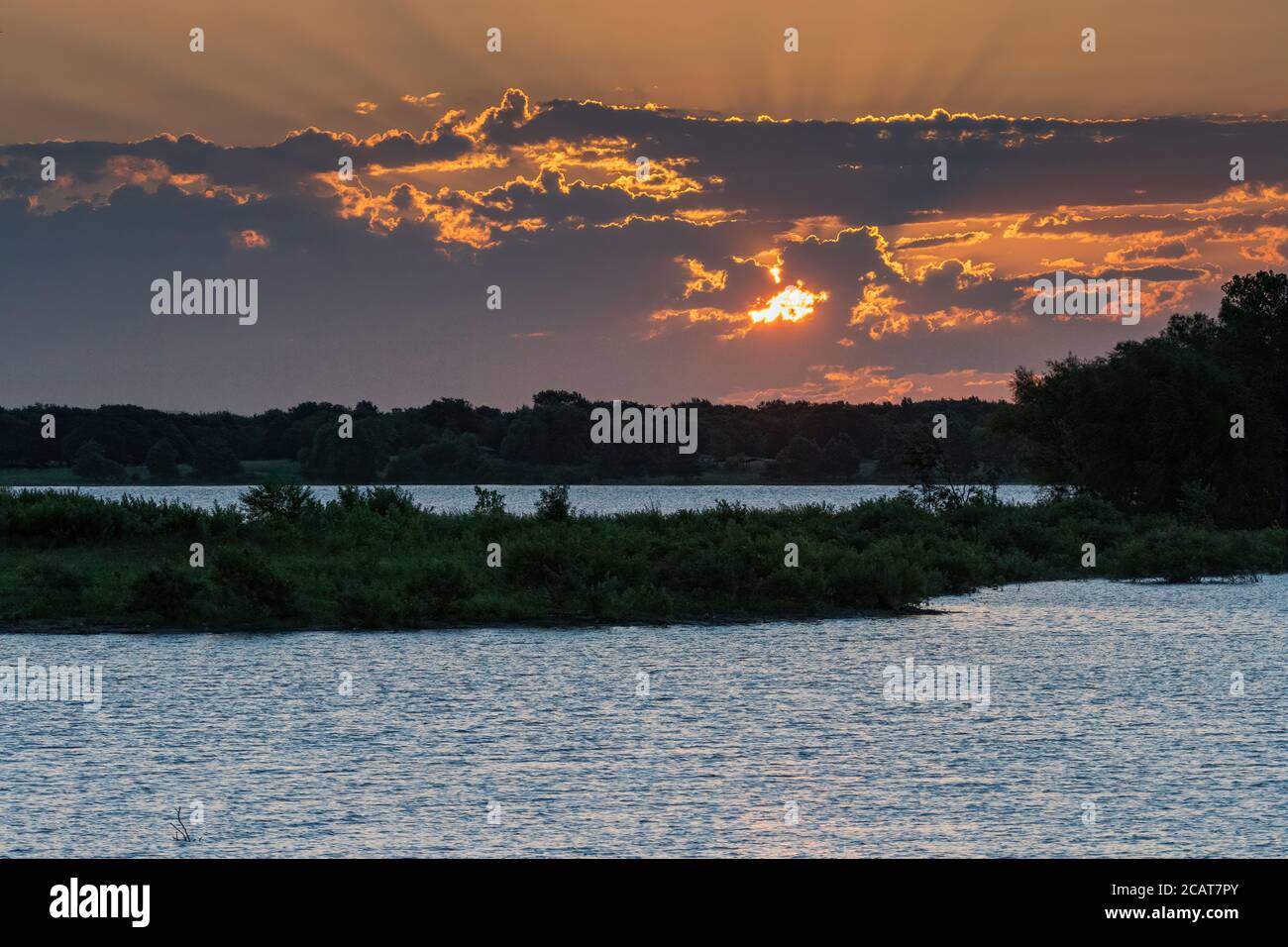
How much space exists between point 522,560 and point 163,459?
15538 cm

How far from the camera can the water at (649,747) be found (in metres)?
20.2

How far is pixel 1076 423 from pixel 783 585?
4220cm

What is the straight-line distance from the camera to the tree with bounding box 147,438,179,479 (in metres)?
196

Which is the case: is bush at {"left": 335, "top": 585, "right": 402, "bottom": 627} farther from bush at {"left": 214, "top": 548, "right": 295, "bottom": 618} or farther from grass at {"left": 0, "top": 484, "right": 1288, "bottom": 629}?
bush at {"left": 214, "top": 548, "right": 295, "bottom": 618}

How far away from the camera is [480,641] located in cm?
4341

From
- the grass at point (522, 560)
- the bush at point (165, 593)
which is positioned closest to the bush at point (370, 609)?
the grass at point (522, 560)

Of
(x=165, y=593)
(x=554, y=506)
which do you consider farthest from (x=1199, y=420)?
(x=165, y=593)

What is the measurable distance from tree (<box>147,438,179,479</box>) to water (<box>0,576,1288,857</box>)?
159 meters

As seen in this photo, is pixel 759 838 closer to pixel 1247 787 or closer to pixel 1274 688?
pixel 1247 787

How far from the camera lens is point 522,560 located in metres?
51.8

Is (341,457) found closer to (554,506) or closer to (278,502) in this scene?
(278,502)

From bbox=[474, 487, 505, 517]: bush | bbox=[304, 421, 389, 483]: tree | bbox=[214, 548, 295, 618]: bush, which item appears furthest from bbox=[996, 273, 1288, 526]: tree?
bbox=[304, 421, 389, 483]: tree

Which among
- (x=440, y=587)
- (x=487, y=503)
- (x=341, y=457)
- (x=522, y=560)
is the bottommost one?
(x=440, y=587)
